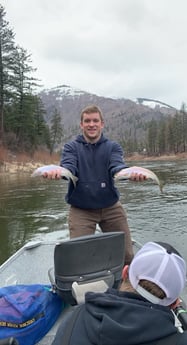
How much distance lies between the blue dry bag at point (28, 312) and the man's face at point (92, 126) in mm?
1763

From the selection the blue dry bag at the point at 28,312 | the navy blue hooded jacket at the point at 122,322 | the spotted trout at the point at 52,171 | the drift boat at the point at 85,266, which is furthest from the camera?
the spotted trout at the point at 52,171

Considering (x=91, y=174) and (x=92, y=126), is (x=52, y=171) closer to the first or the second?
(x=91, y=174)

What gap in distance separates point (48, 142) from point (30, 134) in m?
13.3

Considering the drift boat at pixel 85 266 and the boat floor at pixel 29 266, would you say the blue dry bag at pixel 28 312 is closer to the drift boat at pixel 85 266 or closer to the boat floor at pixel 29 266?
the drift boat at pixel 85 266

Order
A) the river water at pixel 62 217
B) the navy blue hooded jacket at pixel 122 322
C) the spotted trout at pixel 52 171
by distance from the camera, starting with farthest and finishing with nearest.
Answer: the river water at pixel 62 217 → the spotted trout at pixel 52 171 → the navy blue hooded jacket at pixel 122 322

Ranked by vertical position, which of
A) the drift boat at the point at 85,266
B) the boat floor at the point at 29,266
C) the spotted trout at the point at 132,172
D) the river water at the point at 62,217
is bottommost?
the river water at the point at 62,217

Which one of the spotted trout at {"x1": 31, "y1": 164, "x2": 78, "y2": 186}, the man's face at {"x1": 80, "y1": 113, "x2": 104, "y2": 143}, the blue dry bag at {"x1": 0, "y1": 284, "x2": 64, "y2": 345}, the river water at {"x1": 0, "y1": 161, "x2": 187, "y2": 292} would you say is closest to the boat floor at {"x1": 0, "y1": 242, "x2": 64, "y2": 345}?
the blue dry bag at {"x1": 0, "y1": 284, "x2": 64, "y2": 345}

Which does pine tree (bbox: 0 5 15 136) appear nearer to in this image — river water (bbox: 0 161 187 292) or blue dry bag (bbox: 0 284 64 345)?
river water (bbox: 0 161 187 292)

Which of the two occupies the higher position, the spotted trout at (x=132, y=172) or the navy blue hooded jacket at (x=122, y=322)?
the spotted trout at (x=132, y=172)

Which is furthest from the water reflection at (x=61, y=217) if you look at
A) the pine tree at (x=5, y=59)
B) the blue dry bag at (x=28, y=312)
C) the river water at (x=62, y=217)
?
the pine tree at (x=5, y=59)

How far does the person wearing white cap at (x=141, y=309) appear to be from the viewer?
1.70 m

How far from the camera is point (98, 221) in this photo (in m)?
Result: 4.32

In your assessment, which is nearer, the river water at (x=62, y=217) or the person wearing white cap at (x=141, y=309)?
the person wearing white cap at (x=141, y=309)

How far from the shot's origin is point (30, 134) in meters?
51.5
